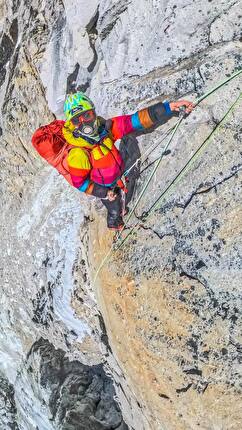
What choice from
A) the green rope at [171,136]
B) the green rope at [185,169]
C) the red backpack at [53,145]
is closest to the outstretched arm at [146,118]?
the green rope at [171,136]

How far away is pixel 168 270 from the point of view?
5766 mm

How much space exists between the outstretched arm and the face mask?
→ 0.72 feet

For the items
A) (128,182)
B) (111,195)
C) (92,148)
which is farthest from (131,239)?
(92,148)

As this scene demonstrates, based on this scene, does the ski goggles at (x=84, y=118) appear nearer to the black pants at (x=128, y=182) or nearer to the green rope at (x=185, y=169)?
the black pants at (x=128, y=182)

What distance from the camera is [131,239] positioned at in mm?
6305

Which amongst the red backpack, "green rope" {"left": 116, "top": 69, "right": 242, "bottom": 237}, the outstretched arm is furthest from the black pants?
the red backpack

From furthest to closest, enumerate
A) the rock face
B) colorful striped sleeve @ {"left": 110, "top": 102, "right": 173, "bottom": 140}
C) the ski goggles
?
1. the ski goggles
2. colorful striped sleeve @ {"left": 110, "top": 102, "right": 173, "bottom": 140}
3. the rock face

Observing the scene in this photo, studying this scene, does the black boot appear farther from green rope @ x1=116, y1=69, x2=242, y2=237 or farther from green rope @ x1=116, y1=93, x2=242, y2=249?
green rope @ x1=116, y1=93, x2=242, y2=249

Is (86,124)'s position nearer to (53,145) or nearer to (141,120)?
(53,145)

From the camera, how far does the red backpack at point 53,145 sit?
6.50 m

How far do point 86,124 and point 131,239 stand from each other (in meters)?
1.50

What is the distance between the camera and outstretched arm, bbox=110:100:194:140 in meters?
5.91

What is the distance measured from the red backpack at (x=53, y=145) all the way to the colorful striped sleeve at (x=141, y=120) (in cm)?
64

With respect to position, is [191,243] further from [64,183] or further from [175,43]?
[64,183]
